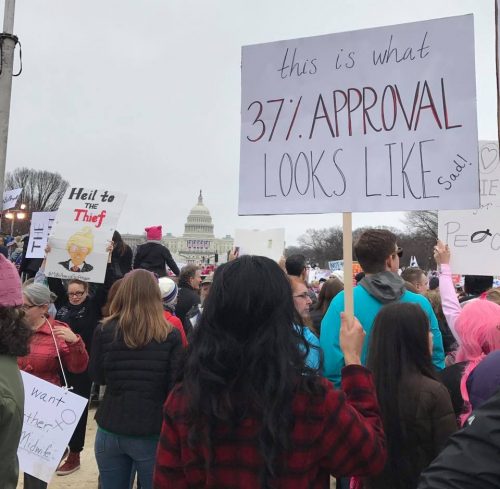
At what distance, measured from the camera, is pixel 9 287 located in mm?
2293

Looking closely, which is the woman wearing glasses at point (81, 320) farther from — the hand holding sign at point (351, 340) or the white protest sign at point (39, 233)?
the hand holding sign at point (351, 340)

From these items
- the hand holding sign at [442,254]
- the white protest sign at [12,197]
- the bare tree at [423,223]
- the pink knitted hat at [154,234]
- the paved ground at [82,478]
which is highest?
the bare tree at [423,223]

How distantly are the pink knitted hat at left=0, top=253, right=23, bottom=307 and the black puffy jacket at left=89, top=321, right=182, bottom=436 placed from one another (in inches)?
39.4

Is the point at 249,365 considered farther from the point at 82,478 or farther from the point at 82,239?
the point at 82,239

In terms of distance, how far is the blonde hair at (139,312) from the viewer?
3197mm

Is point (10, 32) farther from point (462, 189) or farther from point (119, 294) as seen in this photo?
Answer: point (462, 189)

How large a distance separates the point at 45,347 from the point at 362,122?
291 cm

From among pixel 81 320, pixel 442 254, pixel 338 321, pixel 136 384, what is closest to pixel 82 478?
pixel 81 320

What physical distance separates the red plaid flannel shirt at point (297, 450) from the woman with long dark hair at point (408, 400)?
0.78m

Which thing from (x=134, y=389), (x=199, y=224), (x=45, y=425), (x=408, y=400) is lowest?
(x=45, y=425)

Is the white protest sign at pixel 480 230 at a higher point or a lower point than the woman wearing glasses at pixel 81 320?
higher

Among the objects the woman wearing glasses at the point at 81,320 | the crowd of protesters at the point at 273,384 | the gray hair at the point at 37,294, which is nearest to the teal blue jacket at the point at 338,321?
the crowd of protesters at the point at 273,384

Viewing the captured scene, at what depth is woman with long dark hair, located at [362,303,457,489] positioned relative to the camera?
2.38 metres

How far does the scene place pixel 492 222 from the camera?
13.7 feet
